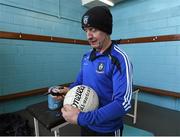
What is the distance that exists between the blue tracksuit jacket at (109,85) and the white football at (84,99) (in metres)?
0.05

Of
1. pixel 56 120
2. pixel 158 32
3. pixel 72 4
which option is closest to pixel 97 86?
pixel 56 120

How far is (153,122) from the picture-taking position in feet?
9.32

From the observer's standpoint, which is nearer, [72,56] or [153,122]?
[153,122]

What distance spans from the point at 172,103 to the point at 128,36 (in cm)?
186

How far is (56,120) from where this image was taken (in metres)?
1.30

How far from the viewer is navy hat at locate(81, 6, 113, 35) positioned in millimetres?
946

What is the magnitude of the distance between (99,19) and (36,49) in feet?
8.82

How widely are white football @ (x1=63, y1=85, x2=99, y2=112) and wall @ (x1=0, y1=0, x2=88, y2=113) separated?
2416 mm

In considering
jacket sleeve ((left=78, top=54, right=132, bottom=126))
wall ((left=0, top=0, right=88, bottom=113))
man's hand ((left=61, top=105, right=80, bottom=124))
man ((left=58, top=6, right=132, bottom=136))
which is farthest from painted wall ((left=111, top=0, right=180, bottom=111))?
man's hand ((left=61, top=105, right=80, bottom=124))

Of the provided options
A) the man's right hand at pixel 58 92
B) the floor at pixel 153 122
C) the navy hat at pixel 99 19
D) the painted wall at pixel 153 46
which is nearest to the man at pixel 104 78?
the navy hat at pixel 99 19

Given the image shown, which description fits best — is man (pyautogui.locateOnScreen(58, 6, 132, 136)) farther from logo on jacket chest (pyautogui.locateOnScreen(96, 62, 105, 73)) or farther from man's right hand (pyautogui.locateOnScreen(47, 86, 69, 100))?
man's right hand (pyautogui.locateOnScreen(47, 86, 69, 100))

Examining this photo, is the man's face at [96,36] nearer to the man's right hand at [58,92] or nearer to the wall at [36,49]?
the man's right hand at [58,92]

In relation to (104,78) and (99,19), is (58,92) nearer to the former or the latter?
(104,78)

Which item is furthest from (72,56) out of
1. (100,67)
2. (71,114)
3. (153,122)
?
(71,114)
